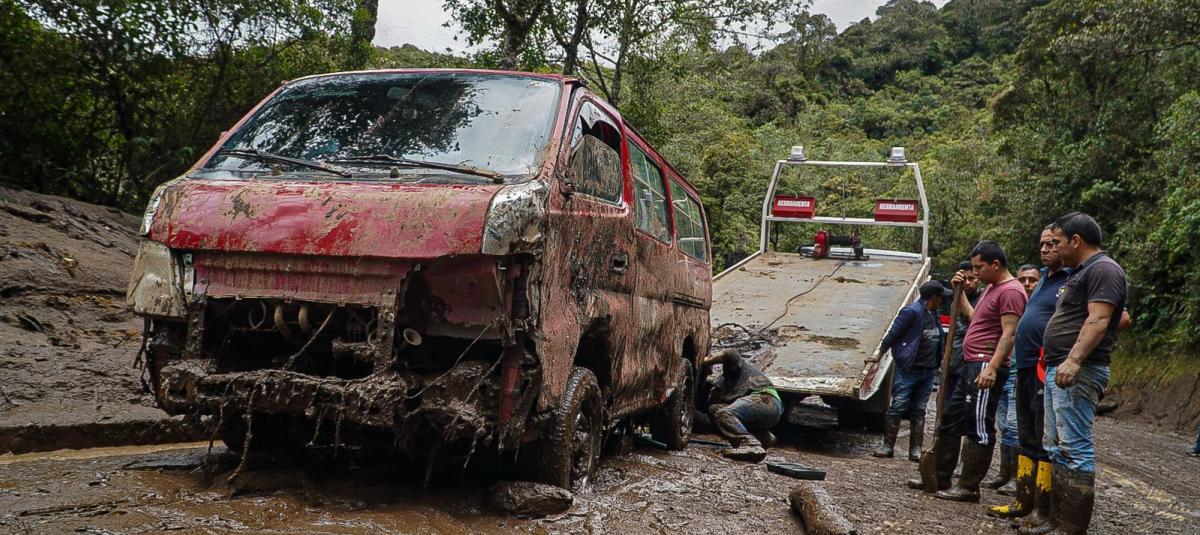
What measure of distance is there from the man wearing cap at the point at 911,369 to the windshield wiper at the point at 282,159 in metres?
5.69

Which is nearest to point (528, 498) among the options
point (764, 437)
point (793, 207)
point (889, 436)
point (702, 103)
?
point (764, 437)

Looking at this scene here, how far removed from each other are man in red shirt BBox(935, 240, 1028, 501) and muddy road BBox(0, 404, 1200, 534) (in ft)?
0.93

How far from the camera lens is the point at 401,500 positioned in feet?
12.8

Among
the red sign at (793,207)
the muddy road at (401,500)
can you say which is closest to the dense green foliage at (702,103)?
the red sign at (793,207)

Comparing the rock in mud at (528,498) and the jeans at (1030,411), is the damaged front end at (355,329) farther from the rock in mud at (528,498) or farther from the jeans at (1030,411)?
the jeans at (1030,411)

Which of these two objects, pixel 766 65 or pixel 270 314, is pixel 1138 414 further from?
pixel 766 65

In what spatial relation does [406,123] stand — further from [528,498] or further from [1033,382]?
[1033,382]

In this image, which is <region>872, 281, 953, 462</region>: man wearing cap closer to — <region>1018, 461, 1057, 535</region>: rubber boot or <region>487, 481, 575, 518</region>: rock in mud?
<region>1018, 461, 1057, 535</region>: rubber boot

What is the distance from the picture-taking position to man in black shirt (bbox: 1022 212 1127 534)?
14.6 feet

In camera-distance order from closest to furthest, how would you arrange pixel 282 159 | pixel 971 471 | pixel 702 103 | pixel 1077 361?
pixel 282 159 < pixel 1077 361 < pixel 971 471 < pixel 702 103

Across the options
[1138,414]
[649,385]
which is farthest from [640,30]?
[649,385]

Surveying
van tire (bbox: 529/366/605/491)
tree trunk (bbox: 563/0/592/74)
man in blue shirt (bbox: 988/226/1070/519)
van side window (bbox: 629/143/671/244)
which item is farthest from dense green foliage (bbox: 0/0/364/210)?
man in blue shirt (bbox: 988/226/1070/519)

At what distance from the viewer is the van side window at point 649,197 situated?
5.41m

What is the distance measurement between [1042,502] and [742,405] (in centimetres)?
273
